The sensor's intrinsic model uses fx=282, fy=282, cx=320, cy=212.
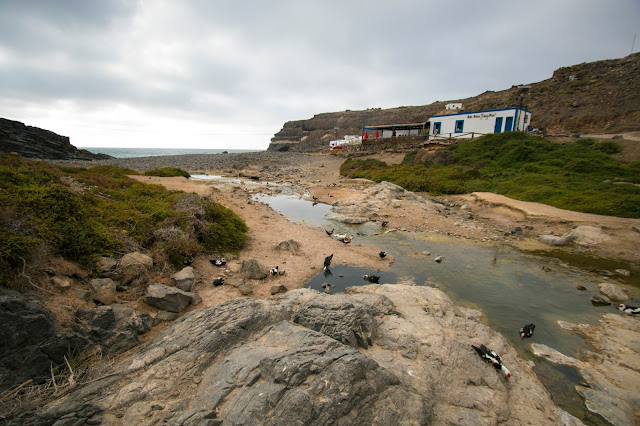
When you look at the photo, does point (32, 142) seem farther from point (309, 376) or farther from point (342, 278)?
point (309, 376)

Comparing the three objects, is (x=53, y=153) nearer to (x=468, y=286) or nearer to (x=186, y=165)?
(x=186, y=165)

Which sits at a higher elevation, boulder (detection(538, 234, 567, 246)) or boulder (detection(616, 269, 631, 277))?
boulder (detection(538, 234, 567, 246))

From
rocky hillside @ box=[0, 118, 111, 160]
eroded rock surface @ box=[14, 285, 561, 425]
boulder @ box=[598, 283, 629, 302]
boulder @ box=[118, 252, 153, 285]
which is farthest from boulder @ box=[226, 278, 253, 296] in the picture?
rocky hillside @ box=[0, 118, 111, 160]

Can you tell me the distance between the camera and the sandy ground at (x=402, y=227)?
9.61 m

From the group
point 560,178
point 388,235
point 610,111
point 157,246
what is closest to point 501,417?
point 157,246

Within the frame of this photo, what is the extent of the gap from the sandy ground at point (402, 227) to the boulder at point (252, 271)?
204 mm

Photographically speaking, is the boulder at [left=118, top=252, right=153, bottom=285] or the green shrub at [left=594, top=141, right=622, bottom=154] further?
the green shrub at [left=594, top=141, right=622, bottom=154]

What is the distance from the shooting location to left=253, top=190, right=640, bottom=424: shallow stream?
6.51m

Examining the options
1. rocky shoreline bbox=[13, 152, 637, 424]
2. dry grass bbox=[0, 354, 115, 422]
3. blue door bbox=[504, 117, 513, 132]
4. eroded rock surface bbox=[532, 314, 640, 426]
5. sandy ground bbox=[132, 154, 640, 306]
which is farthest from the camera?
blue door bbox=[504, 117, 513, 132]

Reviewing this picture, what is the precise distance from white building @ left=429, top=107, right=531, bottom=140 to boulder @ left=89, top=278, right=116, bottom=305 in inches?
1561

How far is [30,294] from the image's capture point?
16.4ft

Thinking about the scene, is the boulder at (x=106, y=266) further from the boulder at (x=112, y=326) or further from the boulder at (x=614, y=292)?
the boulder at (x=614, y=292)

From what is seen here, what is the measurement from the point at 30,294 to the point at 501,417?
26.9 feet

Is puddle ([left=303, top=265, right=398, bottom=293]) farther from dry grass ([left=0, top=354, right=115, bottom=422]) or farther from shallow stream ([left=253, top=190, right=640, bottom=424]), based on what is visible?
dry grass ([left=0, top=354, right=115, bottom=422])
